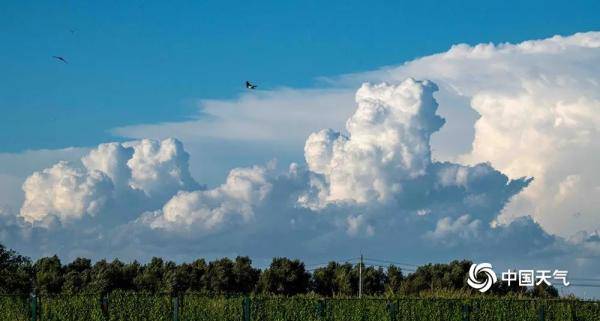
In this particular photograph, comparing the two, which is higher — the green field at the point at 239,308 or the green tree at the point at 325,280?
the green tree at the point at 325,280

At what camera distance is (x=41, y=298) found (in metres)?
40.7

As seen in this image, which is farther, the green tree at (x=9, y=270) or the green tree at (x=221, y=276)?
the green tree at (x=221, y=276)

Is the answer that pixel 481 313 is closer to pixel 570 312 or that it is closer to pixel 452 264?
pixel 570 312

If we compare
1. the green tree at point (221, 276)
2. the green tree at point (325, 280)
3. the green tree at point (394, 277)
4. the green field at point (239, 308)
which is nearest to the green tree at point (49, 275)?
the green tree at point (221, 276)

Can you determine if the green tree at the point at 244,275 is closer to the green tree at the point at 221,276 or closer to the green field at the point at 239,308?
the green tree at the point at 221,276

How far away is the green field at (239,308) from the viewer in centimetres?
4059

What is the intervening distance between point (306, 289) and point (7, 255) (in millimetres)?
46009

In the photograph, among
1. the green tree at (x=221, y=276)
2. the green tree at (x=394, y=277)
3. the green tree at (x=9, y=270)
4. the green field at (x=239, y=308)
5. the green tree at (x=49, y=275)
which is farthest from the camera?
the green tree at (x=394, y=277)

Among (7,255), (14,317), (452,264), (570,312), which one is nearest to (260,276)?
(452,264)

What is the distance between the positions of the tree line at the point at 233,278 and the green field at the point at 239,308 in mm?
44391

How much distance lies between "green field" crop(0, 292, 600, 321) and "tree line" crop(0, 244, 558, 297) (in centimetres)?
4439

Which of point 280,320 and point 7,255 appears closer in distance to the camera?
point 280,320

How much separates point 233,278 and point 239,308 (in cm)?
5829

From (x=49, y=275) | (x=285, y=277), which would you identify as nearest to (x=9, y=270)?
(x=49, y=275)
